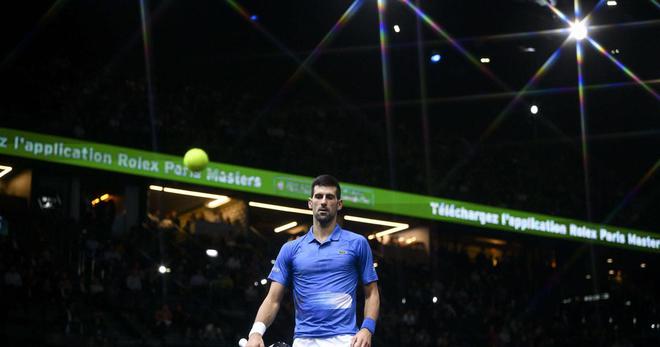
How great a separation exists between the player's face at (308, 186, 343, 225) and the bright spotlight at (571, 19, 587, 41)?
62.4 feet

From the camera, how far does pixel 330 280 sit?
602 cm

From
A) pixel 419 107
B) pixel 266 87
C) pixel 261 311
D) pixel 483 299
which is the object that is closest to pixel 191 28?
pixel 266 87

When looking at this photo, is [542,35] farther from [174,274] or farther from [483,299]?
[174,274]

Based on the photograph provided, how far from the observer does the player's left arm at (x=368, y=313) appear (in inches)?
225

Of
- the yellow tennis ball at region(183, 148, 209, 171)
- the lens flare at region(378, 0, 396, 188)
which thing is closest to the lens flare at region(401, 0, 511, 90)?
the lens flare at region(378, 0, 396, 188)

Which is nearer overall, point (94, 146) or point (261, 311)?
point (261, 311)

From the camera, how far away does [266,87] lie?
3084cm

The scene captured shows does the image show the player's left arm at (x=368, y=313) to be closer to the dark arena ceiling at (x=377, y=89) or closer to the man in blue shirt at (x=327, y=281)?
the man in blue shirt at (x=327, y=281)

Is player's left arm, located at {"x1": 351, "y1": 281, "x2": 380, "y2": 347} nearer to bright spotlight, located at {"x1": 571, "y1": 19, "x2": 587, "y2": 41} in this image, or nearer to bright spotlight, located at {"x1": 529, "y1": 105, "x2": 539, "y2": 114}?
bright spotlight, located at {"x1": 571, "y1": 19, "x2": 587, "y2": 41}

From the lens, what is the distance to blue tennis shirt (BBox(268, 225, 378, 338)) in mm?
5992

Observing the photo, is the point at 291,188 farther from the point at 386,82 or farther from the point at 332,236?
the point at 332,236

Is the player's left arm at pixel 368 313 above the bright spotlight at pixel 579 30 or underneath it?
underneath

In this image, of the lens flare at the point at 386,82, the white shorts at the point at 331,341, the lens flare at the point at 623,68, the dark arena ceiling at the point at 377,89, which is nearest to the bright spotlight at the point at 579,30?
the dark arena ceiling at the point at 377,89

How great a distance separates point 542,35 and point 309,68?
848 cm
